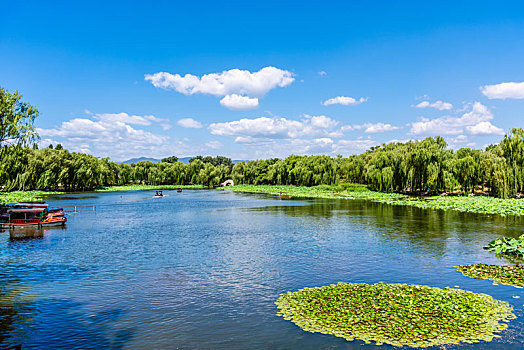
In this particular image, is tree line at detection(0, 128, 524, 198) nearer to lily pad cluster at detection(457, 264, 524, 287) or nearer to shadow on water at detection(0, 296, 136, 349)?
shadow on water at detection(0, 296, 136, 349)

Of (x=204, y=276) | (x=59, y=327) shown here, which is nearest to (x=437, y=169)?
(x=204, y=276)

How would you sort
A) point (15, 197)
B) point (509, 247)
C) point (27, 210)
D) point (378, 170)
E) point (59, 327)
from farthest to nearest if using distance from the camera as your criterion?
point (378, 170)
point (15, 197)
point (27, 210)
point (509, 247)
point (59, 327)

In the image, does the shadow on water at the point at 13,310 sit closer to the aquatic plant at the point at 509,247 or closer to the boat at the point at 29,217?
the boat at the point at 29,217

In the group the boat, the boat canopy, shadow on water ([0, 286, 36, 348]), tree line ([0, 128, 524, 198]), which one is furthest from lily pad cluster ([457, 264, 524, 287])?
tree line ([0, 128, 524, 198])

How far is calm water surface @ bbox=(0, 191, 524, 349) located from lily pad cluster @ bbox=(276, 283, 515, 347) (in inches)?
19.6

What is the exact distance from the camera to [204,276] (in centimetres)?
1802

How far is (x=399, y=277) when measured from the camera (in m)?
17.3

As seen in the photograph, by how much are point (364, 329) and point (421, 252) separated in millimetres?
13955

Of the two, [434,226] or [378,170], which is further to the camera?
[378,170]

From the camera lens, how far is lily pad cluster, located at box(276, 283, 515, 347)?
35.1 feet

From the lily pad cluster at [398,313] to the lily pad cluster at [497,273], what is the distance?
3.15 m

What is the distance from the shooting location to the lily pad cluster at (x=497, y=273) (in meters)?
16.2

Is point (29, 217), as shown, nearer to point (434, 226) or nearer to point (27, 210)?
point (27, 210)

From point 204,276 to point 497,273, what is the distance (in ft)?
47.3
